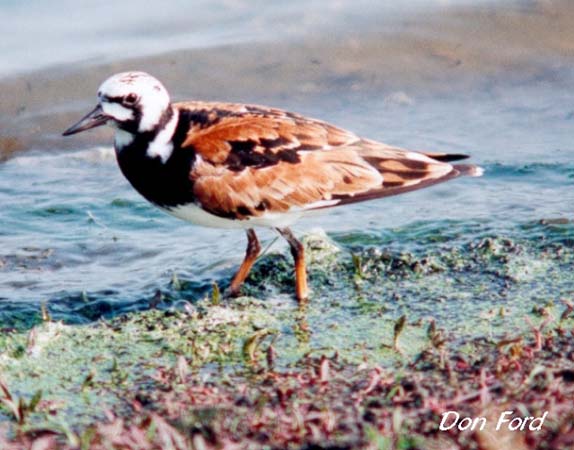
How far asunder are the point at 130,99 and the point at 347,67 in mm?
4055

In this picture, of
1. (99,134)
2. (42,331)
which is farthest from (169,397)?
(99,134)

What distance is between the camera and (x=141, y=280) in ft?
17.2

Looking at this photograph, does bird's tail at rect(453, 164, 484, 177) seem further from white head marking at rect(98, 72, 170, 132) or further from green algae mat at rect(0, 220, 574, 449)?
white head marking at rect(98, 72, 170, 132)

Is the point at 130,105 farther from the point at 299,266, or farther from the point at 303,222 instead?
the point at 303,222

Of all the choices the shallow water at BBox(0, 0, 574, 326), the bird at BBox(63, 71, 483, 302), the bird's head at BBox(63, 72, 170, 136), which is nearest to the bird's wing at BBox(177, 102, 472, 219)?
the bird at BBox(63, 71, 483, 302)

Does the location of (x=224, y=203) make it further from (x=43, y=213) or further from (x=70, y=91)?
(x=70, y=91)

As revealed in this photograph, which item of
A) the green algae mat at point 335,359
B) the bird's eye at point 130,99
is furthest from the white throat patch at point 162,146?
the green algae mat at point 335,359

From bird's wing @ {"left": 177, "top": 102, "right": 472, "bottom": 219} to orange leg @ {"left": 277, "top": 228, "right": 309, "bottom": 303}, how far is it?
21 centimetres

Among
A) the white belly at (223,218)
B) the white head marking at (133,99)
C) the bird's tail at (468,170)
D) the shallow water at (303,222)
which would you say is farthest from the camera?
the shallow water at (303,222)

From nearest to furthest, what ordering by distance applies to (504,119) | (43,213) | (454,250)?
(454,250), (43,213), (504,119)

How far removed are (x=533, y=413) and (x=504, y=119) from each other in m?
4.47

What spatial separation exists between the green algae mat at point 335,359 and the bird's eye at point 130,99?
2.95ft

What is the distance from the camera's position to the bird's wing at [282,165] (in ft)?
15.1

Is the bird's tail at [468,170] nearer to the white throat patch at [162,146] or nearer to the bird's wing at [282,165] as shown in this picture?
the bird's wing at [282,165]
